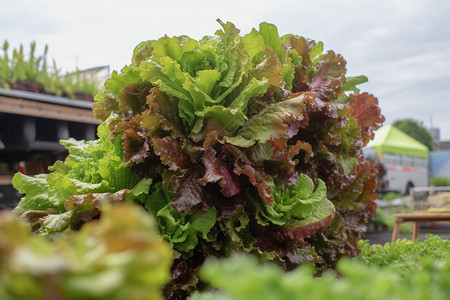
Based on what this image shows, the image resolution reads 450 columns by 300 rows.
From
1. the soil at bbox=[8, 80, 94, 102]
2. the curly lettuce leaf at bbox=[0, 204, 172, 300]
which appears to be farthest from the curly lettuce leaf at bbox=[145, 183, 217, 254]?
the soil at bbox=[8, 80, 94, 102]

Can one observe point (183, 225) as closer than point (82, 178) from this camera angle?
Yes

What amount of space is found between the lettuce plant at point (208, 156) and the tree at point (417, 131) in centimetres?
3287

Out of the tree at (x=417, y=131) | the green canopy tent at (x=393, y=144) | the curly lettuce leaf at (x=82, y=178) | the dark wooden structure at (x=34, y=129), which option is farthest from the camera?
the tree at (x=417, y=131)

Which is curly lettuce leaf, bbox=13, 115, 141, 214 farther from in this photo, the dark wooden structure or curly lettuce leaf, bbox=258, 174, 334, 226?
the dark wooden structure

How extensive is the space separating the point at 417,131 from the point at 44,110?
32191mm

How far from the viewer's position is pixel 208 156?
4.90 ft

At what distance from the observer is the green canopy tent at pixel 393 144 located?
15.5 m

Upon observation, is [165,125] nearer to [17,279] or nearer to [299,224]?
[299,224]

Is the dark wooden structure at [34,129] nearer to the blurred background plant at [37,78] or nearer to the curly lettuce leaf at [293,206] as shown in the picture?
the blurred background plant at [37,78]

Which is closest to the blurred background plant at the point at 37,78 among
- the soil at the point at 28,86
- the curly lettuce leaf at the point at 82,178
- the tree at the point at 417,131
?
the soil at the point at 28,86

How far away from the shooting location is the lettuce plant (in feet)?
4.86

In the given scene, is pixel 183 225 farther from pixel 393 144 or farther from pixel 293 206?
pixel 393 144

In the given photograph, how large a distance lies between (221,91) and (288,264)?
0.68 meters

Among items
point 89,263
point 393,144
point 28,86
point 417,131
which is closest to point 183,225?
point 89,263
